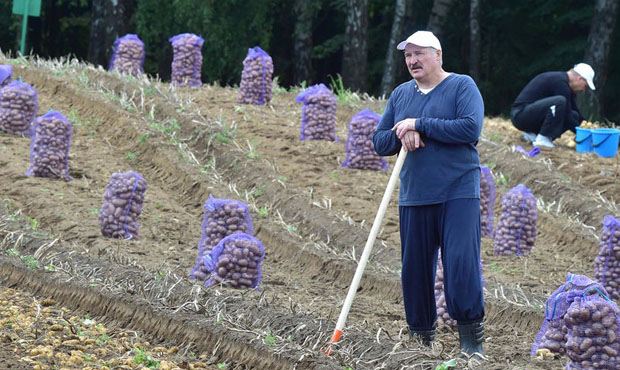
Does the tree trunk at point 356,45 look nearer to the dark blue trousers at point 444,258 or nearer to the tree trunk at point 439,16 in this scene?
the tree trunk at point 439,16

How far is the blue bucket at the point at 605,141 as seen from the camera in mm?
15188

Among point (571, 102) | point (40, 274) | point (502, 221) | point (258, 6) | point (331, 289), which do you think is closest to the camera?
point (40, 274)

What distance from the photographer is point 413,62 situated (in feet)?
23.5

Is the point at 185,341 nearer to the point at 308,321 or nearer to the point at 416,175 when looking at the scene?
the point at 308,321

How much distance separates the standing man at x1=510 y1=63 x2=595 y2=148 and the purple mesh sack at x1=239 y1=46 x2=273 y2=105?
294 centimetres

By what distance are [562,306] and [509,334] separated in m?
1.67

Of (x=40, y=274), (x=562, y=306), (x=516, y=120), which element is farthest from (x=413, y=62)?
(x=516, y=120)

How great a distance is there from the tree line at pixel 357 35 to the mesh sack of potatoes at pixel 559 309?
15.6m

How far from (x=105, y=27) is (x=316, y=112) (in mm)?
11495

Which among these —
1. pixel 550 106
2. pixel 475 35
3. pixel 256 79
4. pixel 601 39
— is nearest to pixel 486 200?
pixel 550 106

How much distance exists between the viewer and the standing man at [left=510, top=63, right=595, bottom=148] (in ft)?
49.6

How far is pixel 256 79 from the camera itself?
1589 centimetres

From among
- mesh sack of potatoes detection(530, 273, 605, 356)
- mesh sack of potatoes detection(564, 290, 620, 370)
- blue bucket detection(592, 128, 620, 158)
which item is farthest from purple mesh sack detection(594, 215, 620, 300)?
blue bucket detection(592, 128, 620, 158)

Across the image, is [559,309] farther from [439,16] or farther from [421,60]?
[439,16]
